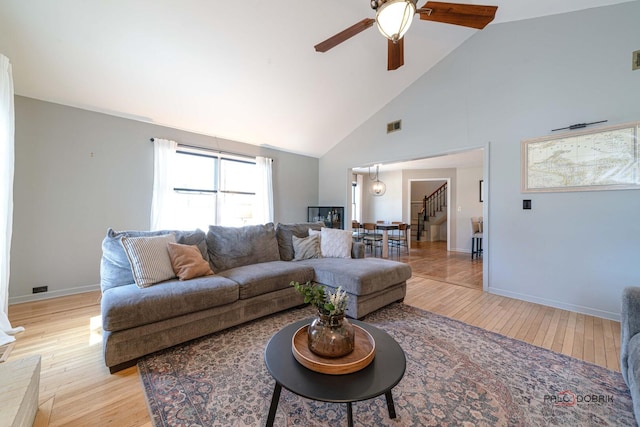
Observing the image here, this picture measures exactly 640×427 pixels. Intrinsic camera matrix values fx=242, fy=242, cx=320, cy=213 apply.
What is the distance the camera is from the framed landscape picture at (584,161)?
2.42m

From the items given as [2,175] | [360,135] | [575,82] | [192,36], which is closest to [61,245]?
[2,175]

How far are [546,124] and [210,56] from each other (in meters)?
4.09

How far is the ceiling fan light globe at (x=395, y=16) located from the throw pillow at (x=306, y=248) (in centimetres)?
235

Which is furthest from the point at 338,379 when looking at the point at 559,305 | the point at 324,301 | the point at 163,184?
the point at 163,184

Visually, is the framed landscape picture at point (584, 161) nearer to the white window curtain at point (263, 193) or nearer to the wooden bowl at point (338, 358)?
the wooden bowl at point (338, 358)

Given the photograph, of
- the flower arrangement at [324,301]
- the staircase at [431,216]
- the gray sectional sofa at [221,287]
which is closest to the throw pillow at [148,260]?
the gray sectional sofa at [221,287]

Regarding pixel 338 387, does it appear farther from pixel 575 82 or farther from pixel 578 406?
pixel 575 82

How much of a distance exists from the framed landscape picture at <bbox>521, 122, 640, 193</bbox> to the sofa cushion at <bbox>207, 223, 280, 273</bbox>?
332 centimetres

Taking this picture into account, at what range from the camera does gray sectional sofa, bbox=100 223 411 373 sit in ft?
5.70

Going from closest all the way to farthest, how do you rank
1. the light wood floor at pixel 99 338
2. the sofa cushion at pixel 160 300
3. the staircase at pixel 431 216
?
the light wood floor at pixel 99 338
the sofa cushion at pixel 160 300
the staircase at pixel 431 216

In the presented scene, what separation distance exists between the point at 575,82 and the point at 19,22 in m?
5.63

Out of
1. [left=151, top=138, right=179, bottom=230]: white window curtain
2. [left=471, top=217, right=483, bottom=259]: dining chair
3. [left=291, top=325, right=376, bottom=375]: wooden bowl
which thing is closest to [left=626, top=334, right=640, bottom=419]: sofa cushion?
[left=291, top=325, right=376, bottom=375]: wooden bowl

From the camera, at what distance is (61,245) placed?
307cm

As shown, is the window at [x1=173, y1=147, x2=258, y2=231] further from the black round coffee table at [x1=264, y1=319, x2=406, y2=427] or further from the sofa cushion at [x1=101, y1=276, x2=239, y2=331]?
the black round coffee table at [x1=264, y1=319, x2=406, y2=427]
